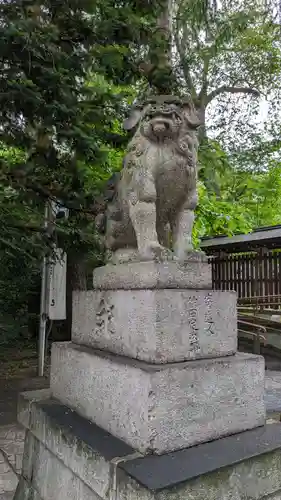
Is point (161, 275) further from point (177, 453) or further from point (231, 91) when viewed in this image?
point (231, 91)

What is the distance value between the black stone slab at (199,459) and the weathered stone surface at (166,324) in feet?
1.44

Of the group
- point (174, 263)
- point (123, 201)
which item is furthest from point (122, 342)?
point (123, 201)

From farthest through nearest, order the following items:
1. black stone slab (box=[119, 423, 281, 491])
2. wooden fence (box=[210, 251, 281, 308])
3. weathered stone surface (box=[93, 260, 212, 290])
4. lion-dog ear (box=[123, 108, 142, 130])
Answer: wooden fence (box=[210, 251, 281, 308]) < lion-dog ear (box=[123, 108, 142, 130]) < weathered stone surface (box=[93, 260, 212, 290]) < black stone slab (box=[119, 423, 281, 491])

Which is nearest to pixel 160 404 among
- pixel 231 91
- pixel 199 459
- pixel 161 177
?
pixel 199 459

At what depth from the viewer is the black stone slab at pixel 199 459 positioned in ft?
4.94

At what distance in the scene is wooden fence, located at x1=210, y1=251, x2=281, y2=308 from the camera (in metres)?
9.27

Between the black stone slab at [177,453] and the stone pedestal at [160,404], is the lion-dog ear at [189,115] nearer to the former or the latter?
the stone pedestal at [160,404]

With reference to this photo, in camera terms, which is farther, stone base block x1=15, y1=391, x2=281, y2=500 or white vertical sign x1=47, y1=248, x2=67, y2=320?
white vertical sign x1=47, y1=248, x2=67, y2=320

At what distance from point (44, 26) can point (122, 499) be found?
4246 millimetres

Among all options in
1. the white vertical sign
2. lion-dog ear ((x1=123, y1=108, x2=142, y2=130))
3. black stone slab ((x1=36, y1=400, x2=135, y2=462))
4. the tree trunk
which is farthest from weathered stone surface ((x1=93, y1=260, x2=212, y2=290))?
the white vertical sign

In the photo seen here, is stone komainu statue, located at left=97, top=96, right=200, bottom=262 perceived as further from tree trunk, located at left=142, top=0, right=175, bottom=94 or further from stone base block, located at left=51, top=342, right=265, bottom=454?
tree trunk, located at left=142, top=0, right=175, bottom=94

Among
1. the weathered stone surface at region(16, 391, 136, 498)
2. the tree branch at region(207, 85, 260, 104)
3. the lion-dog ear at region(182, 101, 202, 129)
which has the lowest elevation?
the weathered stone surface at region(16, 391, 136, 498)

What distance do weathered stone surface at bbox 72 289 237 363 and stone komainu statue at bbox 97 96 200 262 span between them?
10.6 inches

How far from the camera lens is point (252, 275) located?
9930 mm
